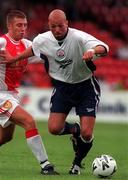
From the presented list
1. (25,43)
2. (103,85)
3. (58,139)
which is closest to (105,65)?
(103,85)

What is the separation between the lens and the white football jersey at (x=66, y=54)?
31.9 ft

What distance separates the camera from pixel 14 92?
10.3 m

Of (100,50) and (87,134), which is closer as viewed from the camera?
(100,50)

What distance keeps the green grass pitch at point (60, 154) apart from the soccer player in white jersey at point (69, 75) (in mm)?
621

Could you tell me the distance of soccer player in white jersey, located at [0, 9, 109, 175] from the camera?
9695mm

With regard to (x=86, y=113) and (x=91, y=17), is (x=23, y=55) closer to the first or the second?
(x=86, y=113)

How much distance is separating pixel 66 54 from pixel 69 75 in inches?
13.1

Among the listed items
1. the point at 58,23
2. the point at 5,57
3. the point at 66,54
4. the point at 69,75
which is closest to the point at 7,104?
the point at 5,57

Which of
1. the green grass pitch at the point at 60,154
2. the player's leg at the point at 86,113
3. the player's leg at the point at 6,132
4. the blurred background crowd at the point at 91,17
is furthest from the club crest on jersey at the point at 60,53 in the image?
the blurred background crowd at the point at 91,17

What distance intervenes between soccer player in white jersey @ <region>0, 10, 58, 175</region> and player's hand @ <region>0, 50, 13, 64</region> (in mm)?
231

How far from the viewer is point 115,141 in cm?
1658

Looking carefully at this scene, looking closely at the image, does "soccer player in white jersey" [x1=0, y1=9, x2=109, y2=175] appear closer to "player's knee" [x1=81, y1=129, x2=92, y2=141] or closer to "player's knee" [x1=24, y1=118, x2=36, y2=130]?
"player's knee" [x1=81, y1=129, x2=92, y2=141]

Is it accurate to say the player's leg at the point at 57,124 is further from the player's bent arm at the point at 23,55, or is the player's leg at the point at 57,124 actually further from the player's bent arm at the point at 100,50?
the player's bent arm at the point at 100,50

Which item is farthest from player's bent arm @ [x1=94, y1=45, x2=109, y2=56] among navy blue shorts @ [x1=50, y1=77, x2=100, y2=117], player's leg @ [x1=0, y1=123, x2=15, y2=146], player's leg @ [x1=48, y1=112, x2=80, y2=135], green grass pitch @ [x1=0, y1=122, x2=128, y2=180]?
player's leg @ [x1=0, y1=123, x2=15, y2=146]
